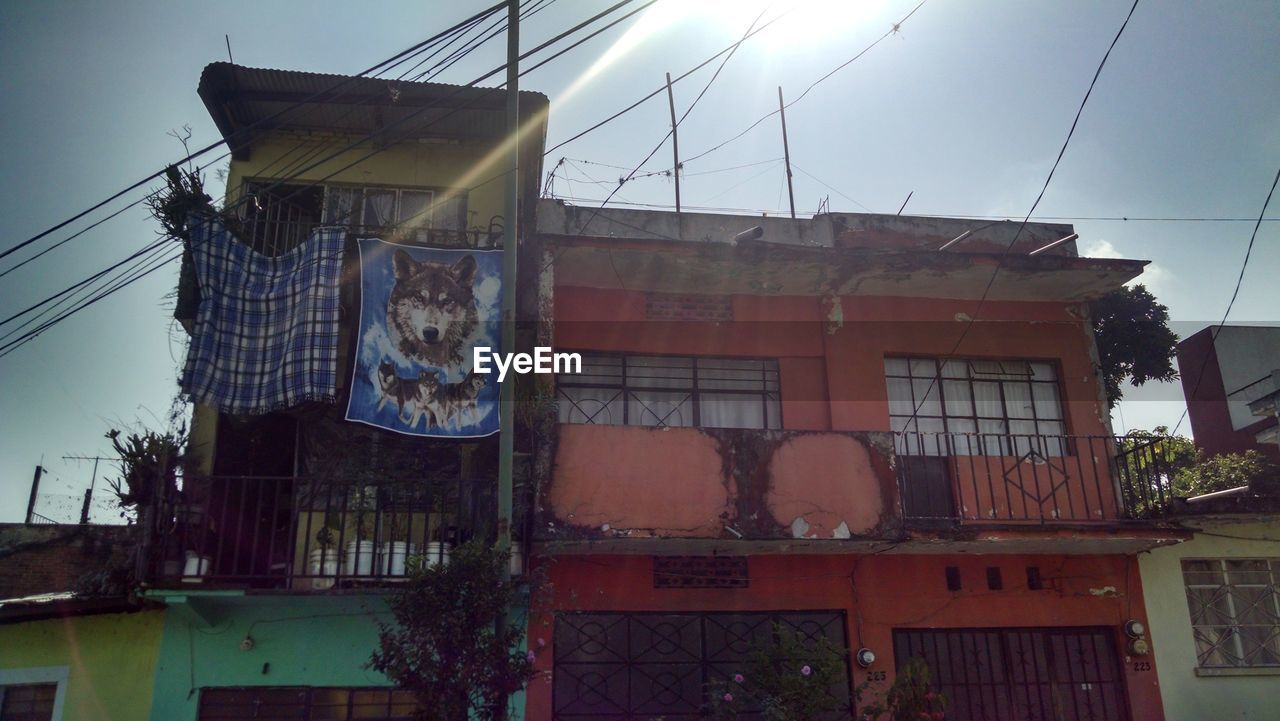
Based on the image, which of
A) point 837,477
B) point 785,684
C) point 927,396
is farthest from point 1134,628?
point 785,684

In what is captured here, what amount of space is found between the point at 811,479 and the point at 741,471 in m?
0.76

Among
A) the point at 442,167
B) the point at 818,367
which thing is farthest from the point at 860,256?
the point at 442,167

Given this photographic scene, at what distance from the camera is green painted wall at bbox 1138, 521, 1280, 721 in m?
10.3

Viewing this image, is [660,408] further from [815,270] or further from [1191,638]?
[1191,638]

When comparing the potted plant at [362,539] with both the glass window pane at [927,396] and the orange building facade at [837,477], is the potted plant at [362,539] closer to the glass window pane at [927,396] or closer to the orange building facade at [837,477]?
the orange building facade at [837,477]

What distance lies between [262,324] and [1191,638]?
10797mm

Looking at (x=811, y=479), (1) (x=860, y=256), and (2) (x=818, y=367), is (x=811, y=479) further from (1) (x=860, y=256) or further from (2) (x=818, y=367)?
(1) (x=860, y=256)

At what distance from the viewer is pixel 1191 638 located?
34.6 feet

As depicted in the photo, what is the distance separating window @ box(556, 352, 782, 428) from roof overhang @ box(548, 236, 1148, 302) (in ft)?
3.04

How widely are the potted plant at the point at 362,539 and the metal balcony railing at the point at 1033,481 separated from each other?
18.5ft

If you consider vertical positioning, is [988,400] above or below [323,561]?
above

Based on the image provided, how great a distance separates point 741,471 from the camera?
9734 mm

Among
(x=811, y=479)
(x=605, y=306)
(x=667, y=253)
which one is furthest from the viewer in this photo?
(x=605, y=306)

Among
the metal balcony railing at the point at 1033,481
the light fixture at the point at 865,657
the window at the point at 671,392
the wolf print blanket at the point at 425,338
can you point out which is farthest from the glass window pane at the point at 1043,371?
the wolf print blanket at the point at 425,338
